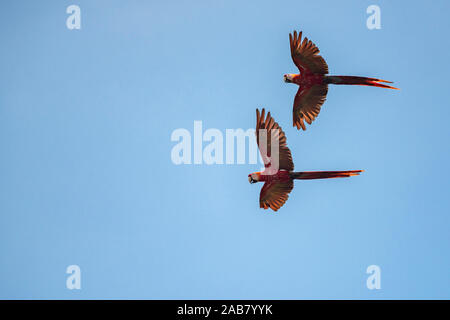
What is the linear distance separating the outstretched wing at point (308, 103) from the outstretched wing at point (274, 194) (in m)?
1.43

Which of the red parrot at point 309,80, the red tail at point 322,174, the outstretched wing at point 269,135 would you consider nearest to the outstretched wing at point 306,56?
the red parrot at point 309,80

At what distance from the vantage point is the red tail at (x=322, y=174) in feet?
34.7

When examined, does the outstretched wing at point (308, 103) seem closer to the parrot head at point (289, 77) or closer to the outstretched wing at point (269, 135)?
the parrot head at point (289, 77)

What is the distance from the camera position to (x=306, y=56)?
11.3 metres

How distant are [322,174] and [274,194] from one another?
1.33 meters

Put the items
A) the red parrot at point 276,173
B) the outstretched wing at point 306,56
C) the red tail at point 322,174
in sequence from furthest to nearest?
the outstretched wing at point 306,56 → the red parrot at point 276,173 → the red tail at point 322,174

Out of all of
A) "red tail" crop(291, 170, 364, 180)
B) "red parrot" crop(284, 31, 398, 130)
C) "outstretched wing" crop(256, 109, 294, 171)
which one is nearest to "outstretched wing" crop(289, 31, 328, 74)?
"red parrot" crop(284, 31, 398, 130)

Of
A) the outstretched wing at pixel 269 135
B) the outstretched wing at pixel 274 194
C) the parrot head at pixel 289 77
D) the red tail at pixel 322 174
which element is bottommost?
the outstretched wing at pixel 274 194

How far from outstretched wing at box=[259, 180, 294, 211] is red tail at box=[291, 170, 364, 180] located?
0.32m

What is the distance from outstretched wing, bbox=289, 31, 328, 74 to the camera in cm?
1121

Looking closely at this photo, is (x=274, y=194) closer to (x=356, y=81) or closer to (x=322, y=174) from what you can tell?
(x=322, y=174)

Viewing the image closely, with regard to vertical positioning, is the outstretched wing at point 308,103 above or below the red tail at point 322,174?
above
